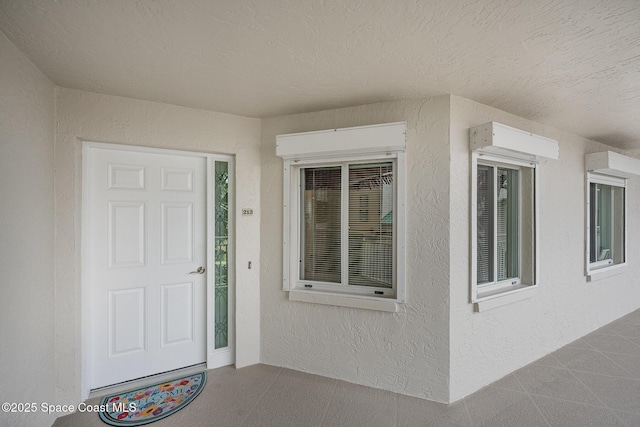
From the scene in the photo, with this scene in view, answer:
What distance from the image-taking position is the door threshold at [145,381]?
2.38 m

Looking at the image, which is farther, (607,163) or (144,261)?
(607,163)

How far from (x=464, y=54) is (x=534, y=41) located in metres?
0.36

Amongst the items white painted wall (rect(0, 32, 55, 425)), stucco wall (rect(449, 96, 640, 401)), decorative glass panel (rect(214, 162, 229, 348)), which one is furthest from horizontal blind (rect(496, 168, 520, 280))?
white painted wall (rect(0, 32, 55, 425))

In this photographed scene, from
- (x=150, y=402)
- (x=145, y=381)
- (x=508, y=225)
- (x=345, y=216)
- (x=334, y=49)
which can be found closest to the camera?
(x=334, y=49)

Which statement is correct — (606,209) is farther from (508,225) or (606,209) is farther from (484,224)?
(484,224)

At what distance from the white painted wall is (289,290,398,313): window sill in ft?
5.97

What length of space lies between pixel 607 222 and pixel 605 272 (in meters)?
0.96

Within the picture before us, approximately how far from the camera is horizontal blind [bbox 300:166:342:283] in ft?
9.01

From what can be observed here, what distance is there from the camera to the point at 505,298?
101 inches

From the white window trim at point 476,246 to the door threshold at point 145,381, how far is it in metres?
2.65

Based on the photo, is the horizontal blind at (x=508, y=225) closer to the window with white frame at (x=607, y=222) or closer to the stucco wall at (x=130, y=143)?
the window with white frame at (x=607, y=222)

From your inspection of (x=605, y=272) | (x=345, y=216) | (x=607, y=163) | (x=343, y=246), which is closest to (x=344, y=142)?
(x=345, y=216)

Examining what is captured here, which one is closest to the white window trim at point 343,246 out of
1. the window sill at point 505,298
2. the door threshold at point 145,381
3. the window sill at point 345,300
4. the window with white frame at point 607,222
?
the window sill at point 345,300

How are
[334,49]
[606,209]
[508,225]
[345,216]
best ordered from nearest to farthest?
[334,49]
[345,216]
[508,225]
[606,209]
